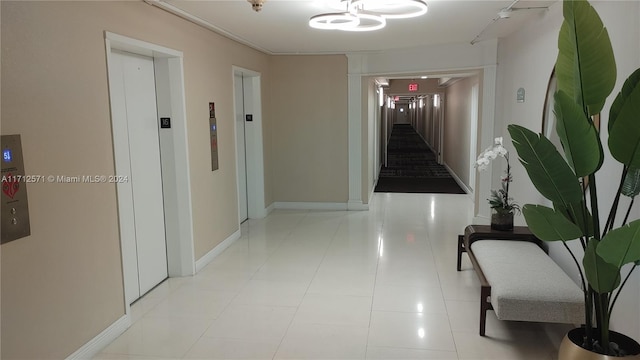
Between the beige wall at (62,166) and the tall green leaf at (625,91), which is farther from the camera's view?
the beige wall at (62,166)

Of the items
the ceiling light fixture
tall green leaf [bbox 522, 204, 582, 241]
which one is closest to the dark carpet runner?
the ceiling light fixture

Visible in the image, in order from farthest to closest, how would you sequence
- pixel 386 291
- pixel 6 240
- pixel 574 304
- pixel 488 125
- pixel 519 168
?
pixel 488 125 → pixel 519 168 → pixel 386 291 → pixel 574 304 → pixel 6 240

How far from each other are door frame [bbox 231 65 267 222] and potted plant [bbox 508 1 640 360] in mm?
4840

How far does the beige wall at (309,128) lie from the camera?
705 cm

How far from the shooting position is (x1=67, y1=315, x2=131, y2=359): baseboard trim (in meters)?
2.90

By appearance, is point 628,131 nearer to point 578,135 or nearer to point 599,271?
point 578,135

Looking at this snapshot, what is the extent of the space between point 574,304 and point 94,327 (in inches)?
123

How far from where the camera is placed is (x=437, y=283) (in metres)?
4.18

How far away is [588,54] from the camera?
78.6 inches

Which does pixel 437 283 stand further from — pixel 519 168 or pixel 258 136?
pixel 258 136

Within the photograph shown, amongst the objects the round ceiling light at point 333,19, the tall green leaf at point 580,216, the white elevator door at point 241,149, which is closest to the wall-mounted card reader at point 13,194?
the round ceiling light at point 333,19

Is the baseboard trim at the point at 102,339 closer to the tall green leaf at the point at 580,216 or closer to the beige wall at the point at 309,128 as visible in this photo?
the tall green leaf at the point at 580,216

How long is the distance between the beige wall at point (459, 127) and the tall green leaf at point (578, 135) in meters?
5.93

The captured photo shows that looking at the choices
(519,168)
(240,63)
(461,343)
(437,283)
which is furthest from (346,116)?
(461,343)
